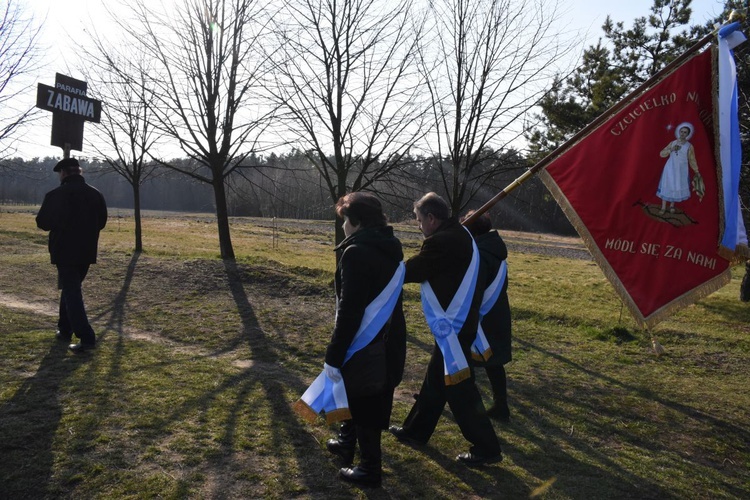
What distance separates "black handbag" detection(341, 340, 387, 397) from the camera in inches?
136

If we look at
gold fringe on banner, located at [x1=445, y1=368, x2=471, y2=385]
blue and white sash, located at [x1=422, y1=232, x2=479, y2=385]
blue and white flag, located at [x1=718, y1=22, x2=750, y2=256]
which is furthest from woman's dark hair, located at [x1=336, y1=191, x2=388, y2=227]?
blue and white flag, located at [x1=718, y1=22, x2=750, y2=256]

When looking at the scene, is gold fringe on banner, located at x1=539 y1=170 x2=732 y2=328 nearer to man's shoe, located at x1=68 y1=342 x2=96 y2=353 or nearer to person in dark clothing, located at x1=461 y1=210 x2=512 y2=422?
person in dark clothing, located at x1=461 y1=210 x2=512 y2=422

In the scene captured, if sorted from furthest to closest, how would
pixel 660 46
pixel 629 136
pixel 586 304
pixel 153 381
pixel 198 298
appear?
pixel 660 46 < pixel 586 304 < pixel 198 298 < pixel 153 381 < pixel 629 136

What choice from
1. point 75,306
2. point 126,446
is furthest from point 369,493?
point 75,306

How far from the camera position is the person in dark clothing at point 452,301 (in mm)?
3912

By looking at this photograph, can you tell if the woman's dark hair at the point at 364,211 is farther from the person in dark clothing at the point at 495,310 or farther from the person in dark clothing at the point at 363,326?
the person in dark clothing at the point at 495,310

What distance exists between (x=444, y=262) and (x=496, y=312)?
4.14 ft

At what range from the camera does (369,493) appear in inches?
138

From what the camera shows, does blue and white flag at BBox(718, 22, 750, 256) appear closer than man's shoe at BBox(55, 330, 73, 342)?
Yes

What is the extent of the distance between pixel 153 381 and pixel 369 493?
2.70m

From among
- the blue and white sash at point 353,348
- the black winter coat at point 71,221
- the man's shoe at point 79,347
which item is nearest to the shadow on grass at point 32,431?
the man's shoe at point 79,347

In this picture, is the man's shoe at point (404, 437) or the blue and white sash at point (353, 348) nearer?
the blue and white sash at point (353, 348)

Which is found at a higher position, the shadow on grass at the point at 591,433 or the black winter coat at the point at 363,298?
the black winter coat at the point at 363,298

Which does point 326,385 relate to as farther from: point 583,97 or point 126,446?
point 583,97
